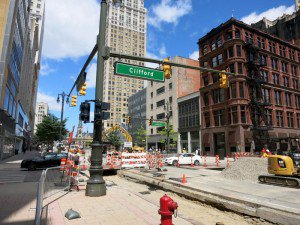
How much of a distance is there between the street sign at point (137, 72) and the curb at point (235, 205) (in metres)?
5.42

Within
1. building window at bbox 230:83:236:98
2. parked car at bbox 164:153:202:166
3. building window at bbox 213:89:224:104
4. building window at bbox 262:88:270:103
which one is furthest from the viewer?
building window at bbox 262:88:270:103

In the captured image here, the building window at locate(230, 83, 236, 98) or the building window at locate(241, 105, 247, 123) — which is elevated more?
the building window at locate(230, 83, 236, 98)

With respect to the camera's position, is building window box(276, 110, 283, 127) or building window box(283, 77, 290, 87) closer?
building window box(276, 110, 283, 127)

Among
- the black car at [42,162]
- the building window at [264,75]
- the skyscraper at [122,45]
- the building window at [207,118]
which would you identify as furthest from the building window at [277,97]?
the skyscraper at [122,45]

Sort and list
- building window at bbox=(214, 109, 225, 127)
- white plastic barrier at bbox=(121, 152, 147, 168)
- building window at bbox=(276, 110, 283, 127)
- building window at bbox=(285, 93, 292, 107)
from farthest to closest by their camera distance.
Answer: building window at bbox=(285, 93, 292, 107) < building window at bbox=(276, 110, 283, 127) < building window at bbox=(214, 109, 225, 127) < white plastic barrier at bbox=(121, 152, 147, 168)

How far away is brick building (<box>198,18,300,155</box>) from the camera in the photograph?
41.6 m

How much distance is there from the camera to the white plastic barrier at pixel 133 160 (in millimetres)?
18520

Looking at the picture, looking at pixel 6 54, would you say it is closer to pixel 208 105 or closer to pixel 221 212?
pixel 221 212

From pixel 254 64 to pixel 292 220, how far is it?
4206 centimetres

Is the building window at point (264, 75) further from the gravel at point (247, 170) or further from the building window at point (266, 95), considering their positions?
the gravel at point (247, 170)

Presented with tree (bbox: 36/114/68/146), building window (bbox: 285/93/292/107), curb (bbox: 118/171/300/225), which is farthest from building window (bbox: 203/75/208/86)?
curb (bbox: 118/171/300/225)

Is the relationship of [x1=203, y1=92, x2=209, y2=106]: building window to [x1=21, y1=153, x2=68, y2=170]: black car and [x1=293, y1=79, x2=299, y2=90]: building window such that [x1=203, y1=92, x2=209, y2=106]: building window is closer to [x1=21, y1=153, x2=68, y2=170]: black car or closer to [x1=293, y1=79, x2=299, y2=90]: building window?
[x1=293, y1=79, x2=299, y2=90]: building window

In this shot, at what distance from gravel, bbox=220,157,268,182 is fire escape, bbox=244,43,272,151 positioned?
27401 millimetres

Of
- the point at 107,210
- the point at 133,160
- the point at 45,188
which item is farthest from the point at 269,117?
the point at 107,210
